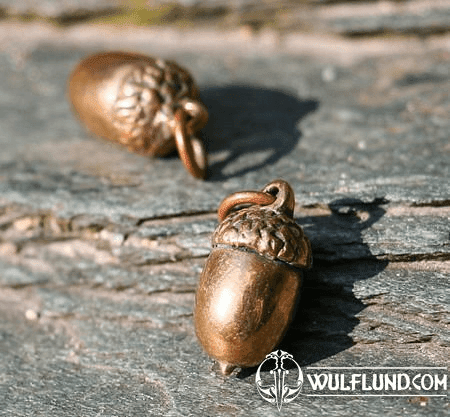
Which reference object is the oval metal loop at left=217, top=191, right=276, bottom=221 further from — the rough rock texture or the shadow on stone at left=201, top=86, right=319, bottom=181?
the shadow on stone at left=201, top=86, right=319, bottom=181

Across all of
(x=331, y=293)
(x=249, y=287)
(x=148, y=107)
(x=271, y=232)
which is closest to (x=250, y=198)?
(x=271, y=232)

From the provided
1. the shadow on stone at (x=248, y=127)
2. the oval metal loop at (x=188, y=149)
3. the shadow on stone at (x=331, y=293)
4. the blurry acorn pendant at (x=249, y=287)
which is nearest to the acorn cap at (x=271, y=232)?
the blurry acorn pendant at (x=249, y=287)

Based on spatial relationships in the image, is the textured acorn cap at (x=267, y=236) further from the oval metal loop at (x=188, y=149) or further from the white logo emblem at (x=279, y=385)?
the oval metal loop at (x=188, y=149)

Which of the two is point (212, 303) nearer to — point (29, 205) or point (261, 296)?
point (261, 296)

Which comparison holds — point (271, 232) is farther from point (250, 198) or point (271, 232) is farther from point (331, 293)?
point (331, 293)

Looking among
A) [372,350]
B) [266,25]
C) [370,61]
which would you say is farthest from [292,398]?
[266,25]

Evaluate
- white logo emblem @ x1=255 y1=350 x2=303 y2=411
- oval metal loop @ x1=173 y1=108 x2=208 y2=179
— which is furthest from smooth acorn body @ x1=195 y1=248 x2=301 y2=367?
oval metal loop @ x1=173 y1=108 x2=208 y2=179

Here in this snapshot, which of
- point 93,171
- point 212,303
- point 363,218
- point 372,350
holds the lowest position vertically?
point 372,350

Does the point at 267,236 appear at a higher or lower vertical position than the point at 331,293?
higher
